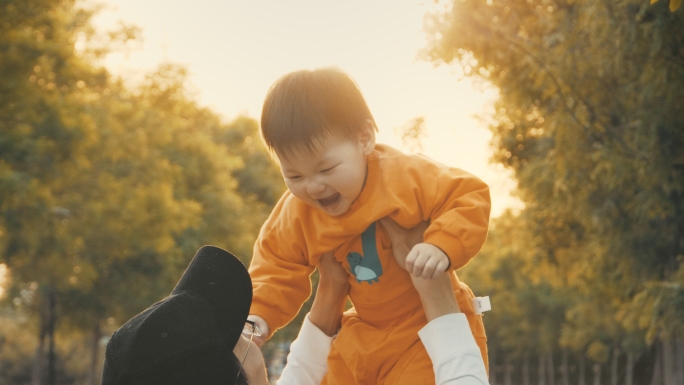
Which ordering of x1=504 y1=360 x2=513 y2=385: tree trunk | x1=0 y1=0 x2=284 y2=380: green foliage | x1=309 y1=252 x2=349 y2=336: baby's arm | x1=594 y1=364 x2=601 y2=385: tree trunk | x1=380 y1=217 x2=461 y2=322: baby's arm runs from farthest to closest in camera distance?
x1=504 y1=360 x2=513 y2=385: tree trunk → x1=594 y1=364 x2=601 y2=385: tree trunk → x1=0 y1=0 x2=284 y2=380: green foliage → x1=309 y1=252 x2=349 y2=336: baby's arm → x1=380 y1=217 x2=461 y2=322: baby's arm

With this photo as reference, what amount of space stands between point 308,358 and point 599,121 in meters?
9.18

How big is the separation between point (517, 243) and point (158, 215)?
957 centimetres

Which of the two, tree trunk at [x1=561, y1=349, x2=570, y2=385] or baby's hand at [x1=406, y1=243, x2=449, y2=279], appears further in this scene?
tree trunk at [x1=561, y1=349, x2=570, y2=385]

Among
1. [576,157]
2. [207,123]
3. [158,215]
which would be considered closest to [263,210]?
[207,123]

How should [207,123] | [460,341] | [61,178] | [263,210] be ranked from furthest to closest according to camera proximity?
[207,123] < [263,210] < [61,178] < [460,341]

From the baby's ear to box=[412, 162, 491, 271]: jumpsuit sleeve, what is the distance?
194 millimetres

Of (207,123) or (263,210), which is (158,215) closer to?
(263,210)

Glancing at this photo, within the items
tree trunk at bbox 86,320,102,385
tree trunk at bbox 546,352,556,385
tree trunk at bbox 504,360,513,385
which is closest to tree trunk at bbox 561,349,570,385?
tree trunk at bbox 546,352,556,385

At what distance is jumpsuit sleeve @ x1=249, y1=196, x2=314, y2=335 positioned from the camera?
2766 millimetres

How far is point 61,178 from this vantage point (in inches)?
688

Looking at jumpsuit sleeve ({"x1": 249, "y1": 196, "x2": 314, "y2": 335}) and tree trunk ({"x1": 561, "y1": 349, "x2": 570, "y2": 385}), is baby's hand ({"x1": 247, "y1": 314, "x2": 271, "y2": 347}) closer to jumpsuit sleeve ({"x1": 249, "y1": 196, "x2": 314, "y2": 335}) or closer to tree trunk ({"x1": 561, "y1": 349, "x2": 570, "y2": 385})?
jumpsuit sleeve ({"x1": 249, "y1": 196, "x2": 314, "y2": 335})

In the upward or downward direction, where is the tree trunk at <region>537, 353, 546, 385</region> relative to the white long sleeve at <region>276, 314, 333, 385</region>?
downward

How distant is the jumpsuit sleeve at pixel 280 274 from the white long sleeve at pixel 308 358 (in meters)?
0.10

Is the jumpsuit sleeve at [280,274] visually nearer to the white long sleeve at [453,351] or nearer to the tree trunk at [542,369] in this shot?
the white long sleeve at [453,351]
